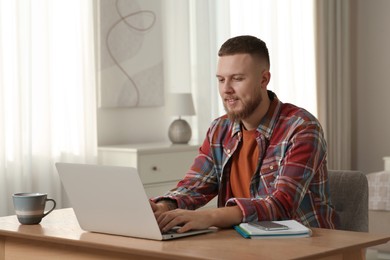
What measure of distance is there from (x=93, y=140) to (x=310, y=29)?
2695 mm

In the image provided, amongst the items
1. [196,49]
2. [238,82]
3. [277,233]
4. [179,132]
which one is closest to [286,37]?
[196,49]

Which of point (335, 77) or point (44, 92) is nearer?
point (44, 92)

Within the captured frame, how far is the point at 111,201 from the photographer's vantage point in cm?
228

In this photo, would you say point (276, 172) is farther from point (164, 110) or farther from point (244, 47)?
point (164, 110)

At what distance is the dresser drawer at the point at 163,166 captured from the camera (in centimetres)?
513

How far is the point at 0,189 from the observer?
186 inches

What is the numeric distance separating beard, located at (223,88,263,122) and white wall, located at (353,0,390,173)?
16.2ft

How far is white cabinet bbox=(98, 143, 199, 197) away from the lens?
16.8 ft

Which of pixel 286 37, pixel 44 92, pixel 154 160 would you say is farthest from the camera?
pixel 286 37

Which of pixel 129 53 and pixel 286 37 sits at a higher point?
pixel 286 37

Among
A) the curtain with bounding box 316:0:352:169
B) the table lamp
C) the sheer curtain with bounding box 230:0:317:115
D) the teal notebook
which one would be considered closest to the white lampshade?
the table lamp

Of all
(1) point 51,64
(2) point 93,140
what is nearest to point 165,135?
(2) point 93,140

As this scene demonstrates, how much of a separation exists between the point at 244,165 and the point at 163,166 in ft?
8.14

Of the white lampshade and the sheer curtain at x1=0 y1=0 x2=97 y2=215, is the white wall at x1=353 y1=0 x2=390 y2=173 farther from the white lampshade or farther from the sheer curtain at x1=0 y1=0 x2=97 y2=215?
the sheer curtain at x1=0 y1=0 x2=97 y2=215
